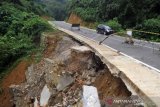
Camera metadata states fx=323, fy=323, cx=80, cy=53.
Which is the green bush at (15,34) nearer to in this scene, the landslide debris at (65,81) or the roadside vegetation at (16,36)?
the roadside vegetation at (16,36)

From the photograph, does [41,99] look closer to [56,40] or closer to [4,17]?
[56,40]

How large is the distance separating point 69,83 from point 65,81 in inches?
17.9

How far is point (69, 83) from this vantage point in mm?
16641

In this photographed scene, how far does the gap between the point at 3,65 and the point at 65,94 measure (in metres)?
14.1

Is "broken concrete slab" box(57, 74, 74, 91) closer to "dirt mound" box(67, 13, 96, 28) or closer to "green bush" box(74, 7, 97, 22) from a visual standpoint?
"dirt mound" box(67, 13, 96, 28)

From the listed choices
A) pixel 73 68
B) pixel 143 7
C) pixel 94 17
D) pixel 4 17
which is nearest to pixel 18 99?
pixel 73 68

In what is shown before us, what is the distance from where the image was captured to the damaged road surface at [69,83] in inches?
496

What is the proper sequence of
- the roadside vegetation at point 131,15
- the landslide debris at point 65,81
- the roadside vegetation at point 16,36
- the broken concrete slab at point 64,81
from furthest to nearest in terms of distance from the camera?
the roadside vegetation at point 131,15, the roadside vegetation at point 16,36, the broken concrete slab at point 64,81, the landslide debris at point 65,81

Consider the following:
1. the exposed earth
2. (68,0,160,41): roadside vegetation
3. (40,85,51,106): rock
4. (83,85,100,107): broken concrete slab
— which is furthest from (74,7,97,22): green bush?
(83,85,100,107): broken concrete slab

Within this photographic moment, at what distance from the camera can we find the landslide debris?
13.9 m

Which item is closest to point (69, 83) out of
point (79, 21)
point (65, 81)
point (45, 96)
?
point (65, 81)

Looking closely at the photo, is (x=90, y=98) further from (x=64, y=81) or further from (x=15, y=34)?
(x=15, y=34)

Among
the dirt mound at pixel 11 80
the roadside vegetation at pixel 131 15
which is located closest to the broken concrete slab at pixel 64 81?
the dirt mound at pixel 11 80

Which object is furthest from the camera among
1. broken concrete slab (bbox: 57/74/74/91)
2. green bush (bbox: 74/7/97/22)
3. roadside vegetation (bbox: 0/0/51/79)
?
green bush (bbox: 74/7/97/22)
